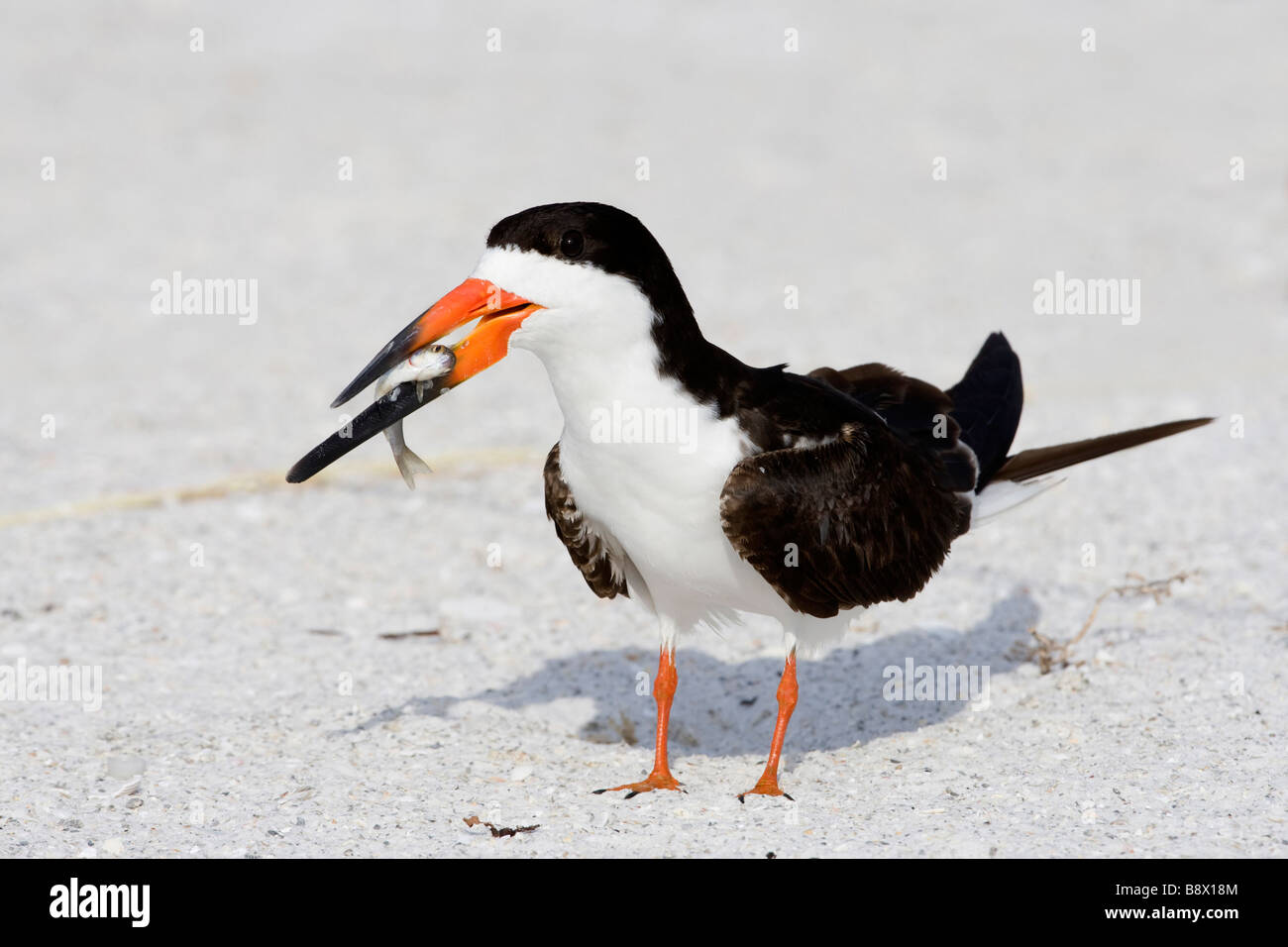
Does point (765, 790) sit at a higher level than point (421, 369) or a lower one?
lower

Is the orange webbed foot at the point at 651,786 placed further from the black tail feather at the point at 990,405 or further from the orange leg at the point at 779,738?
the black tail feather at the point at 990,405

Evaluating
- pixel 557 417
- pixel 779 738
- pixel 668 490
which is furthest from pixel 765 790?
pixel 557 417

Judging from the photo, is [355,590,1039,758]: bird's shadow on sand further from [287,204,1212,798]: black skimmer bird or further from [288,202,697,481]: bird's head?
[288,202,697,481]: bird's head

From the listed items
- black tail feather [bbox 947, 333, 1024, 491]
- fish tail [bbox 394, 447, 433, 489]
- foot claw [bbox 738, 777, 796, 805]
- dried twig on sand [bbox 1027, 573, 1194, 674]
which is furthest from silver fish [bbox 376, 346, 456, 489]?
dried twig on sand [bbox 1027, 573, 1194, 674]

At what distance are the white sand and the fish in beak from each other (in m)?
1.03

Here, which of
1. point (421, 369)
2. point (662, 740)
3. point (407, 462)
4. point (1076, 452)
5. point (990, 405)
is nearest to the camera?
point (421, 369)

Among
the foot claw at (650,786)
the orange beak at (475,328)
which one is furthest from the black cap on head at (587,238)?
the foot claw at (650,786)

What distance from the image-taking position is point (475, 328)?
3.71m

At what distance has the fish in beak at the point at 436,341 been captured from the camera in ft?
12.1

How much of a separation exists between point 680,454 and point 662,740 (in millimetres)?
955

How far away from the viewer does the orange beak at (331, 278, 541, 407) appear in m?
3.68

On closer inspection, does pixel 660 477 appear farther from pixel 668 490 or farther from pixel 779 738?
pixel 779 738

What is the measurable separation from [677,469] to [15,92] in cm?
1261
